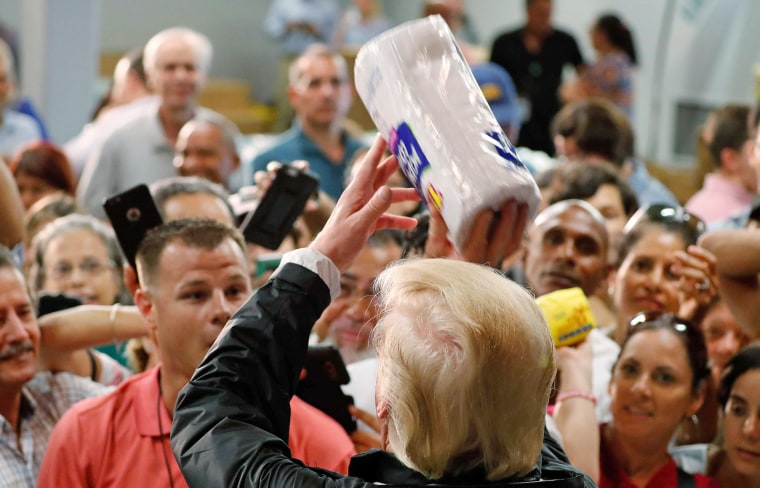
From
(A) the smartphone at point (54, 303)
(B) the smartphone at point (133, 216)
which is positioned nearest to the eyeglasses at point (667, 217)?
(B) the smartphone at point (133, 216)

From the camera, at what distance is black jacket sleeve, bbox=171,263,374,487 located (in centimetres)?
159

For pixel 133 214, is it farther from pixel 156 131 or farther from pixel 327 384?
pixel 156 131

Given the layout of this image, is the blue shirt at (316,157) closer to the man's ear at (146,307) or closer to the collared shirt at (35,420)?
the collared shirt at (35,420)

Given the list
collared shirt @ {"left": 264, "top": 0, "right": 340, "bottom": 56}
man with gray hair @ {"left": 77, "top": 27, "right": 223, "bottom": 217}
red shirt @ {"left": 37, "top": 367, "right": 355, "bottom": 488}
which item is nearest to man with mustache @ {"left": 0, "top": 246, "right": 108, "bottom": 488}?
red shirt @ {"left": 37, "top": 367, "right": 355, "bottom": 488}

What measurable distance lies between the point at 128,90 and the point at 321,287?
4878mm

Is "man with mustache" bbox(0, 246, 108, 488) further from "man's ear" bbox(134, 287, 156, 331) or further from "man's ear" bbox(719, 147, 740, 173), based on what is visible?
"man's ear" bbox(719, 147, 740, 173)

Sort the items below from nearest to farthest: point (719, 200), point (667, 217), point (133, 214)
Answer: point (133, 214)
point (667, 217)
point (719, 200)

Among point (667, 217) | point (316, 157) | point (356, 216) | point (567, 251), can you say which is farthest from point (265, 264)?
point (316, 157)

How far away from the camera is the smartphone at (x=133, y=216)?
2715mm

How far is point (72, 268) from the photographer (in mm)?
3777

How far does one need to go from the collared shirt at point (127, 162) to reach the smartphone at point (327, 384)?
2779 millimetres

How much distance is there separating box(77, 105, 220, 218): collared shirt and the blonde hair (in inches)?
151

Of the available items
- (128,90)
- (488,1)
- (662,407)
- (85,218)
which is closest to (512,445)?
(662,407)

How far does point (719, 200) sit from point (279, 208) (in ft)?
7.95
